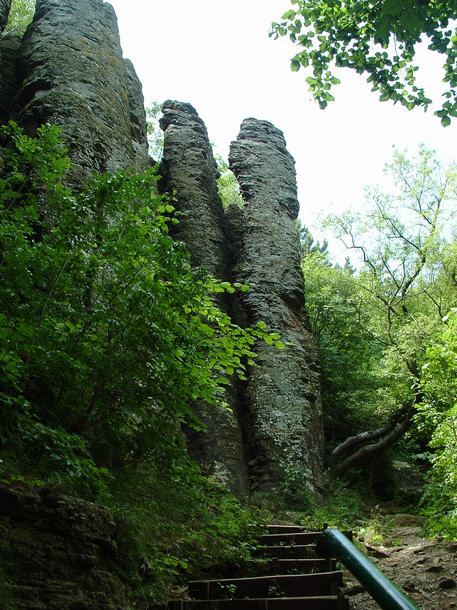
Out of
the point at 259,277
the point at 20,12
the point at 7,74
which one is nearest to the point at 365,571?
the point at 259,277

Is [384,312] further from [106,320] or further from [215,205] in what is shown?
[106,320]

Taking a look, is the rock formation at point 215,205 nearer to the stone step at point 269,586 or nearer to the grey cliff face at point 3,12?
the grey cliff face at point 3,12

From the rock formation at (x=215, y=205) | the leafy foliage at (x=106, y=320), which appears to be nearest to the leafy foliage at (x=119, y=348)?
the leafy foliage at (x=106, y=320)

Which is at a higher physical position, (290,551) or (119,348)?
(119,348)

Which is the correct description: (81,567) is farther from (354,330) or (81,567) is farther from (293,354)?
(354,330)

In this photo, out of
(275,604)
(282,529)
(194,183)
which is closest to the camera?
(275,604)

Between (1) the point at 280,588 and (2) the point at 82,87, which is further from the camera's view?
(2) the point at 82,87

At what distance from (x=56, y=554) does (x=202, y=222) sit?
11838mm

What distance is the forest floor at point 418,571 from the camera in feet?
16.1

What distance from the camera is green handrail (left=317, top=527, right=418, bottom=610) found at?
129 centimetres

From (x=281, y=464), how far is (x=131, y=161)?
7099mm

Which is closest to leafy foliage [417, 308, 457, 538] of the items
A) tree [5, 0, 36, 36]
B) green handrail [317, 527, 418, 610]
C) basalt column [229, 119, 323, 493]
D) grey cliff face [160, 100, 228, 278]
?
basalt column [229, 119, 323, 493]

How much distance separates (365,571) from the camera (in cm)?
145

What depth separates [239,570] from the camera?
5.08m
